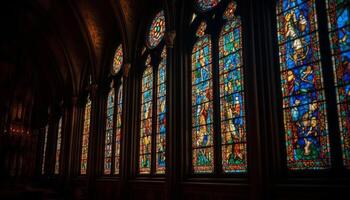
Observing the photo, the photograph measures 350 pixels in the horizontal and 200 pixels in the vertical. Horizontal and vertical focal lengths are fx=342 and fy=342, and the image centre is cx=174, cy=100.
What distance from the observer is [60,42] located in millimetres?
17469

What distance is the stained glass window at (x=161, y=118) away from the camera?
10.8m

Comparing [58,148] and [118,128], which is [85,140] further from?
[58,148]

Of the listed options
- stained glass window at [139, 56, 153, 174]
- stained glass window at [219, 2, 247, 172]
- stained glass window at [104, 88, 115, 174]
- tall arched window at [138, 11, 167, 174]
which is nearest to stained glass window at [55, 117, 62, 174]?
stained glass window at [104, 88, 115, 174]

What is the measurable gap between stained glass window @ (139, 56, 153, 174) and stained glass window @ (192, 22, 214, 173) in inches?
96.0

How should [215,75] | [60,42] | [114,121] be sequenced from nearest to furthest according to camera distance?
[215,75] → [114,121] → [60,42]

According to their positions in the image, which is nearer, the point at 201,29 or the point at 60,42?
the point at 201,29

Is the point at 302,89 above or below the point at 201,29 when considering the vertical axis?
below

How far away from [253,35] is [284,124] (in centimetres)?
216

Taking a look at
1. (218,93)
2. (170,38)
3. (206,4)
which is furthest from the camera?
(170,38)


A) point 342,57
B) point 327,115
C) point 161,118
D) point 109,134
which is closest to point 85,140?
point 109,134

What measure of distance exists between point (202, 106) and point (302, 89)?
3.15 m

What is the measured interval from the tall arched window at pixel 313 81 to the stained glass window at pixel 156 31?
5415mm

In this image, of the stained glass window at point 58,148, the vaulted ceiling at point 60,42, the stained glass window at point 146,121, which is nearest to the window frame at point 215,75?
the stained glass window at point 146,121

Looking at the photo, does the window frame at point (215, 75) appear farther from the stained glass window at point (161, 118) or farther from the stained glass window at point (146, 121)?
the stained glass window at point (146, 121)
